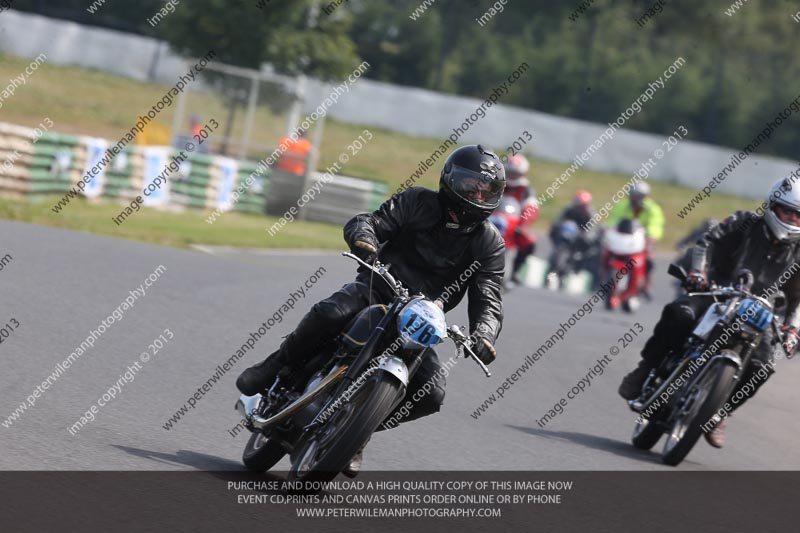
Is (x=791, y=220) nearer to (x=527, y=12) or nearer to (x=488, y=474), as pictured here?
(x=488, y=474)

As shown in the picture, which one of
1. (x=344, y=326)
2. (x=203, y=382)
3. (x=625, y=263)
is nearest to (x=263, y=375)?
(x=344, y=326)

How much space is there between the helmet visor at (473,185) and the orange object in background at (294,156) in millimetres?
20466

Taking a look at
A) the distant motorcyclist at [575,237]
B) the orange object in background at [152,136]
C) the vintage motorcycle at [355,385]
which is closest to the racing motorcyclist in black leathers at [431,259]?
the vintage motorcycle at [355,385]

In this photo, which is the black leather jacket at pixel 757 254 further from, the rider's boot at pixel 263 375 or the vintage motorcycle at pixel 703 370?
the rider's boot at pixel 263 375

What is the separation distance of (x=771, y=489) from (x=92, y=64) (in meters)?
40.0

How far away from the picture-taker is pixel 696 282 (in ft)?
30.6

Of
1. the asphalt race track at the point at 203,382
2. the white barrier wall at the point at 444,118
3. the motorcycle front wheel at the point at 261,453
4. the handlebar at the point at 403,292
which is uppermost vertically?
the handlebar at the point at 403,292

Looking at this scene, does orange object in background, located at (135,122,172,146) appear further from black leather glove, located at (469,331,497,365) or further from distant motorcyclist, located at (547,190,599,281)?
black leather glove, located at (469,331,497,365)

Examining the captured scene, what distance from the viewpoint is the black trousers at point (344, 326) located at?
6.34 meters

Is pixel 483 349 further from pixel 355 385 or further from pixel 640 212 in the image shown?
pixel 640 212

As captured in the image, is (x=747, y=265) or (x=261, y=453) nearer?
(x=261, y=453)

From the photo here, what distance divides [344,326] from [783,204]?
13.2 ft

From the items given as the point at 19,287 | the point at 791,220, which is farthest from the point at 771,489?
the point at 19,287

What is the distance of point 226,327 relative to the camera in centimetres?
1123
